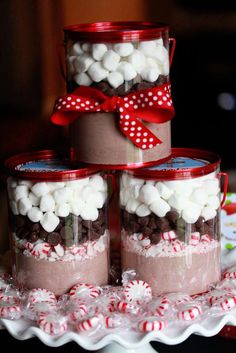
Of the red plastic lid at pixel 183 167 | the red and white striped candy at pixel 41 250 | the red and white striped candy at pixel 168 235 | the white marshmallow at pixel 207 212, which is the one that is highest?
the red plastic lid at pixel 183 167

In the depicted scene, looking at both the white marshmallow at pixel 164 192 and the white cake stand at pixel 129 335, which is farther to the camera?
the white marshmallow at pixel 164 192

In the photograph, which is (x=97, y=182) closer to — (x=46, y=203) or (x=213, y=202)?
(x=46, y=203)

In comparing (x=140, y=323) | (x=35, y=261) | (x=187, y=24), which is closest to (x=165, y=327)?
(x=140, y=323)

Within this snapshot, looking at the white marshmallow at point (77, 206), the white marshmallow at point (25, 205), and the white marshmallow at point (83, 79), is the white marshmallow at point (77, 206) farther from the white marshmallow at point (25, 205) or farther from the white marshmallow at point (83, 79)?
the white marshmallow at point (83, 79)

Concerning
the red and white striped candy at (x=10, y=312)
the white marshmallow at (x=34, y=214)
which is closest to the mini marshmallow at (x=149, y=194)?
the white marshmallow at (x=34, y=214)

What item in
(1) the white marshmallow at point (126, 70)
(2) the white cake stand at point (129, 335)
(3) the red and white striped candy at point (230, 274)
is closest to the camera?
(2) the white cake stand at point (129, 335)

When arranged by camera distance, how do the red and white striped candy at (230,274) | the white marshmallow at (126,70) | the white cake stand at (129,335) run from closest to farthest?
the white cake stand at (129,335) → the white marshmallow at (126,70) → the red and white striped candy at (230,274)

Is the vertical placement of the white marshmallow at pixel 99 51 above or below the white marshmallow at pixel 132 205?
above
